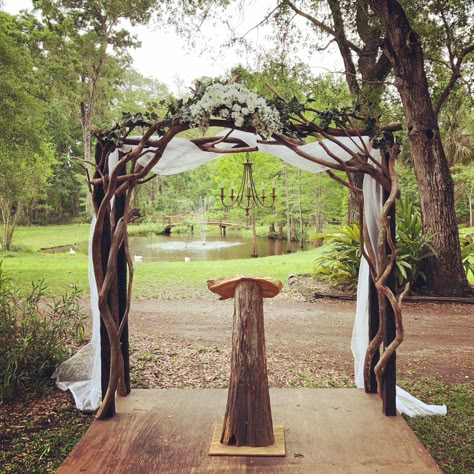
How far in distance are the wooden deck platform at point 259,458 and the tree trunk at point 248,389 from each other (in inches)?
5.0

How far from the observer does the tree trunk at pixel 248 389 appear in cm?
243

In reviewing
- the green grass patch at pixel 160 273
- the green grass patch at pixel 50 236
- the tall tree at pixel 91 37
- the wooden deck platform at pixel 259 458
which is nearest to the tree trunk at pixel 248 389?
the wooden deck platform at pixel 259 458

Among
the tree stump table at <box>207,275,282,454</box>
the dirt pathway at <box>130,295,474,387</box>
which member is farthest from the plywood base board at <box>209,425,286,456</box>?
the dirt pathway at <box>130,295,474,387</box>

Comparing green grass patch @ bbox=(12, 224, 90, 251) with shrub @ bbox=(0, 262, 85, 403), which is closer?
shrub @ bbox=(0, 262, 85, 403)

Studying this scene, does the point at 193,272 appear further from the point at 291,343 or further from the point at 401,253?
the point at 291,343

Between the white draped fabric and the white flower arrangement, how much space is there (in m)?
0.41

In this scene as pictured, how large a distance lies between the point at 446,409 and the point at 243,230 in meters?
17.3

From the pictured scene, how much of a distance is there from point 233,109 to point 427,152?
4.88 m

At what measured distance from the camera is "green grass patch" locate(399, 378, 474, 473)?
271cm

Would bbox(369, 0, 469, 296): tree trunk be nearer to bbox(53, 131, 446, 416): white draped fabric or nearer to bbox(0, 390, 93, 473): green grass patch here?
bbox(53, 131, 446, 416): white draped fabric

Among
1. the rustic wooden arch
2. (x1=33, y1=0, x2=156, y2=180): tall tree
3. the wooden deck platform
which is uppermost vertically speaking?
(x1=33, y1=0, x2=156, y2=180): tall tree

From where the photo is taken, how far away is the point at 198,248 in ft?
50.8

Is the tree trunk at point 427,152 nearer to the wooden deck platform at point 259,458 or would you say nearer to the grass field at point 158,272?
the grass field at point 158,272

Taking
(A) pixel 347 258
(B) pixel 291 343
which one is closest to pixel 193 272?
(A) pixel 347 258
